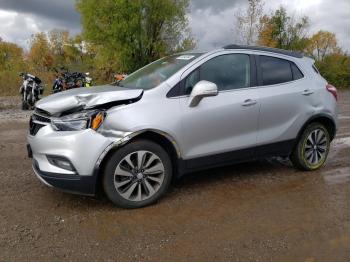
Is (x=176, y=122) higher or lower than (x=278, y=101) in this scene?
lower

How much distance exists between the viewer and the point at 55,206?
427 centimetres

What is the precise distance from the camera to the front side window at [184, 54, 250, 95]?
179 inches

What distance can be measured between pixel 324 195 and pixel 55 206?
3.17 meters

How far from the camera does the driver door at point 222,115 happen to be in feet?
14.5

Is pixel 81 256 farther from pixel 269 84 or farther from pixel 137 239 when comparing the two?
pixel 269 84

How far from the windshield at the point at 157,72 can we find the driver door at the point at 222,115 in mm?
236

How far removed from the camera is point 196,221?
3.94 metres

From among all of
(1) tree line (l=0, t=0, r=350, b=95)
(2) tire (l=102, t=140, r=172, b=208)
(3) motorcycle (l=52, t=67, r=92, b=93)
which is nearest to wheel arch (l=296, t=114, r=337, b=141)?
(2) tire (l=102, t=140, r=172, b=208)

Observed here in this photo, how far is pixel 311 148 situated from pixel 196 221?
8.25ft

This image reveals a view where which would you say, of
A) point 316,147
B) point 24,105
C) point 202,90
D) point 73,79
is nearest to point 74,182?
point 202,90

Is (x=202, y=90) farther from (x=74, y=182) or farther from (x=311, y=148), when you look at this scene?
(x=311, y=148)

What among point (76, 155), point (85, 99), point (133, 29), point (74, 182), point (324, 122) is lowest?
point (74, 182)

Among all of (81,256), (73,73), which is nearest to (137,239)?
(81,256)

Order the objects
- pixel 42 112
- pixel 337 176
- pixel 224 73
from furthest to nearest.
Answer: pixel 337 176 → pixel 224 73 → pixel 42 112
